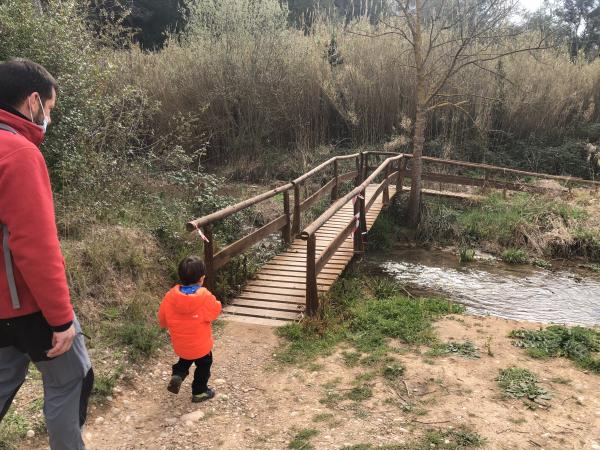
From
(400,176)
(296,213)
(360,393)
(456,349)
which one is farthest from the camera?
(400,176)

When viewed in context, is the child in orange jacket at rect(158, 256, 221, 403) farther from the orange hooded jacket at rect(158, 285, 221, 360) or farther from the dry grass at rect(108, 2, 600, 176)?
the dry grass at rect(108, 2, 600, 176)

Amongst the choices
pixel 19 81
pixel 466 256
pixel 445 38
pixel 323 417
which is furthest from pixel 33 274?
pixel 445 38

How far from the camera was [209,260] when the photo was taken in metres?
5.54

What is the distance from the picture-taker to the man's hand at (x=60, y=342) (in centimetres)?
203

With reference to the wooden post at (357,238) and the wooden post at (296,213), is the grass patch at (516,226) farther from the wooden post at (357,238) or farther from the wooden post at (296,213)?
the wooden post at (296,213)

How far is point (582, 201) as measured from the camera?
37.2ft

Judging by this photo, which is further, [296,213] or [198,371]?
[296,213]

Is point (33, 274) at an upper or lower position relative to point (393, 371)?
upper

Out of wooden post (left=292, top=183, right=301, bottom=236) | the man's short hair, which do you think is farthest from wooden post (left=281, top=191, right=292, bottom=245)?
the man's short hair

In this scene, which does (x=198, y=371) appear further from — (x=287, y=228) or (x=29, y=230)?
(x=287, y=228)

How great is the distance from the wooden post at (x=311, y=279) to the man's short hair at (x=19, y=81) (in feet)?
11.8

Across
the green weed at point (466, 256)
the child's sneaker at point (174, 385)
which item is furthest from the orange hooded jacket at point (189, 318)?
the green weed at point (466, 256)

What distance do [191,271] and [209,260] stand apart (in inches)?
73.6

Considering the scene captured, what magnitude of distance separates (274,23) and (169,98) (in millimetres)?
4254
